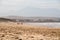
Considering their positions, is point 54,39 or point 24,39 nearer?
point 24,39

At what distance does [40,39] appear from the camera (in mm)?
8602

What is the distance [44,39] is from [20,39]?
144cm

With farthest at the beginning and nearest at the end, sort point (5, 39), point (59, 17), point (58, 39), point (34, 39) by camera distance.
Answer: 1. point (59, 17)
2. point (58, 39)
3. point (34, 39)
4. point (5, 39)

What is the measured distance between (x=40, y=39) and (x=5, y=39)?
6.43ft

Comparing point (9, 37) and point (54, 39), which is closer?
point (9, 37)

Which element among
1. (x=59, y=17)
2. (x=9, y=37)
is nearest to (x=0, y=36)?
(x=9, y=37)

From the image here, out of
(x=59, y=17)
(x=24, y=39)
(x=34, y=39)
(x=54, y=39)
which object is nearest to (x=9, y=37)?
(x=24, y=39)

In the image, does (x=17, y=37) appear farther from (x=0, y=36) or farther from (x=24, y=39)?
(x=0, y=36)

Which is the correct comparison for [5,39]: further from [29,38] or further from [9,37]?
[29,38]

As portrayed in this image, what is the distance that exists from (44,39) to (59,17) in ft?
85.0

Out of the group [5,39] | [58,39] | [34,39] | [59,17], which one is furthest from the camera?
[59,17]

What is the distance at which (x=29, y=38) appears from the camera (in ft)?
28.2

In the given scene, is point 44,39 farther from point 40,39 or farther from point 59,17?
point 59,17

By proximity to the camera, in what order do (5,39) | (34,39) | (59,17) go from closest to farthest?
1. (5,39)
2. (34,39)
3. (59,17)
